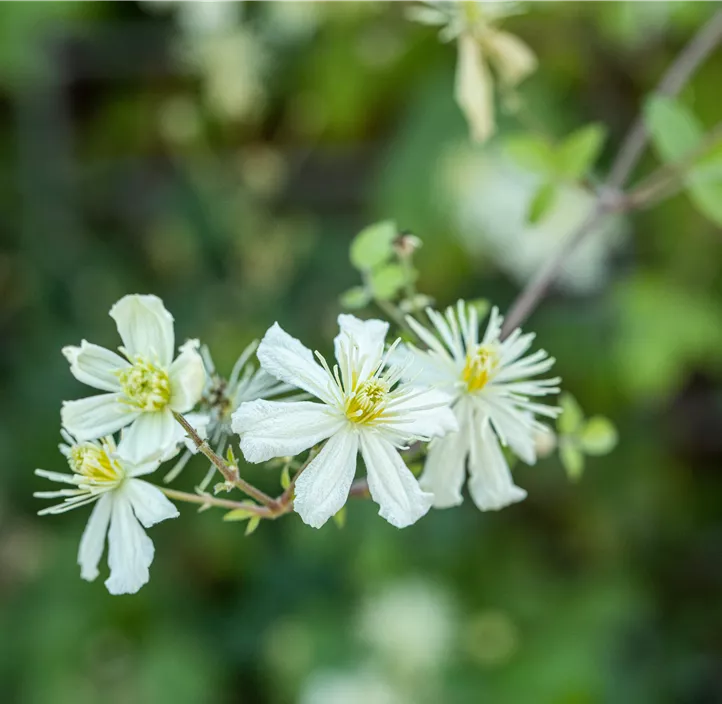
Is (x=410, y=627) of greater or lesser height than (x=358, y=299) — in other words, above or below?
above

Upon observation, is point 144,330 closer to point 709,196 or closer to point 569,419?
point 569,419

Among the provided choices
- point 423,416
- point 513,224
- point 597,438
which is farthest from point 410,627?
point 423,416

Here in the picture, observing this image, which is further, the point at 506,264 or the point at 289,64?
the point at 289,64

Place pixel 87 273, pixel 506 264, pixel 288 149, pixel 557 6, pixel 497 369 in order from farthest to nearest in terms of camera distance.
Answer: pixel 288 149, pixel 87 273, pixel 557 6, pixel 506 264, pixel 497 369

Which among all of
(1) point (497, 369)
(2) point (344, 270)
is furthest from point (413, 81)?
(1) point (497, 369)

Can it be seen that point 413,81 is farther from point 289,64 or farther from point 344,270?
point 344,270

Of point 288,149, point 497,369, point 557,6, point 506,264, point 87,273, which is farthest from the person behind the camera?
point 288,149

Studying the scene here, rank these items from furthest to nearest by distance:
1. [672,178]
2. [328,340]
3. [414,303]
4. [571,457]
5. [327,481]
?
1. [328,340]
2. [672,178]
3. [571,457]
4. [414,303]
5. [327,481]
